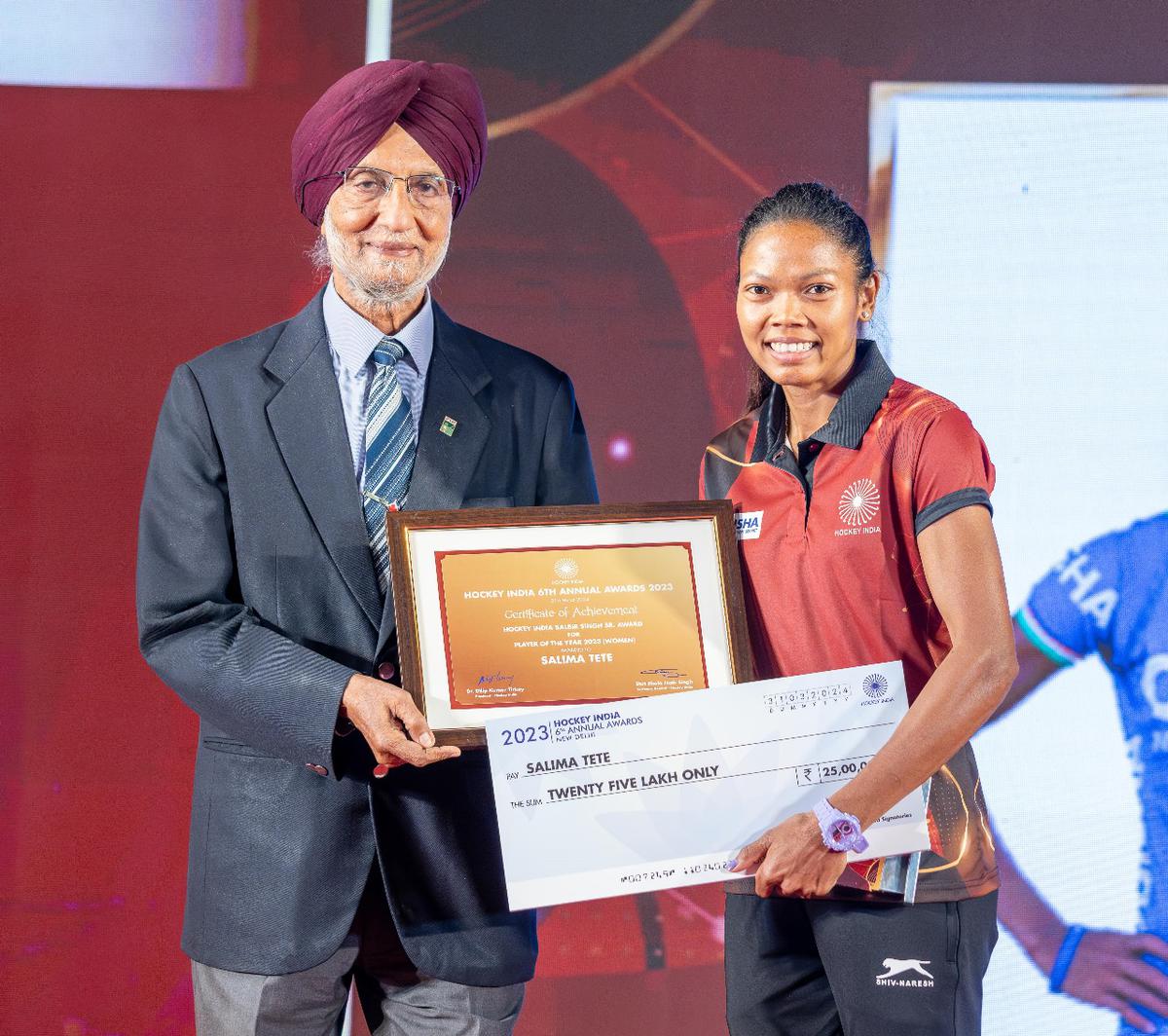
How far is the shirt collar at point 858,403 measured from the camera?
1.87 m

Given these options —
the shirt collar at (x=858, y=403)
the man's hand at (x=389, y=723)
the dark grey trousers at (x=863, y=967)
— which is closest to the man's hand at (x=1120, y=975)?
the dark grey trousers at (x=863, y=967)

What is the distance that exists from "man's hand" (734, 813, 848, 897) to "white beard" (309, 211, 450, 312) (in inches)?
41.8

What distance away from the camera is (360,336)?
6.65ft

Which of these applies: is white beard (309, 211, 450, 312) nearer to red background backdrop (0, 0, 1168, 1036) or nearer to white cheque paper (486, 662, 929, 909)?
white cheque paper (486, 662, 929, 909)

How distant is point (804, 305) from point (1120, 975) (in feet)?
7.44

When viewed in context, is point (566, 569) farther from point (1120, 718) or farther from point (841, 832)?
point (1120, 718)

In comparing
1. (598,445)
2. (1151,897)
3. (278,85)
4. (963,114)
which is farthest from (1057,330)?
(278,85)

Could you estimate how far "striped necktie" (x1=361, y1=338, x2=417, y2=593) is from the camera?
6.32ft

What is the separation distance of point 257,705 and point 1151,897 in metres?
2.54

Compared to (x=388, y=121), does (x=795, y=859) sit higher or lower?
lower

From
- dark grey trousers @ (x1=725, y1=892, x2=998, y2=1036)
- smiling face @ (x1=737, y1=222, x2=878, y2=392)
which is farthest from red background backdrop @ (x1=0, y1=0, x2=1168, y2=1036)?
dark grey trousers @ (x1=725, y1=892, x2=998, y2=1036)

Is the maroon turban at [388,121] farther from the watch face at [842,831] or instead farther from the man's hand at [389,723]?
the watch face at [842,831]

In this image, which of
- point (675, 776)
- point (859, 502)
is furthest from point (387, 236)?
point (675, 776)

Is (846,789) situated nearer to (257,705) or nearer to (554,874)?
(554,874)
